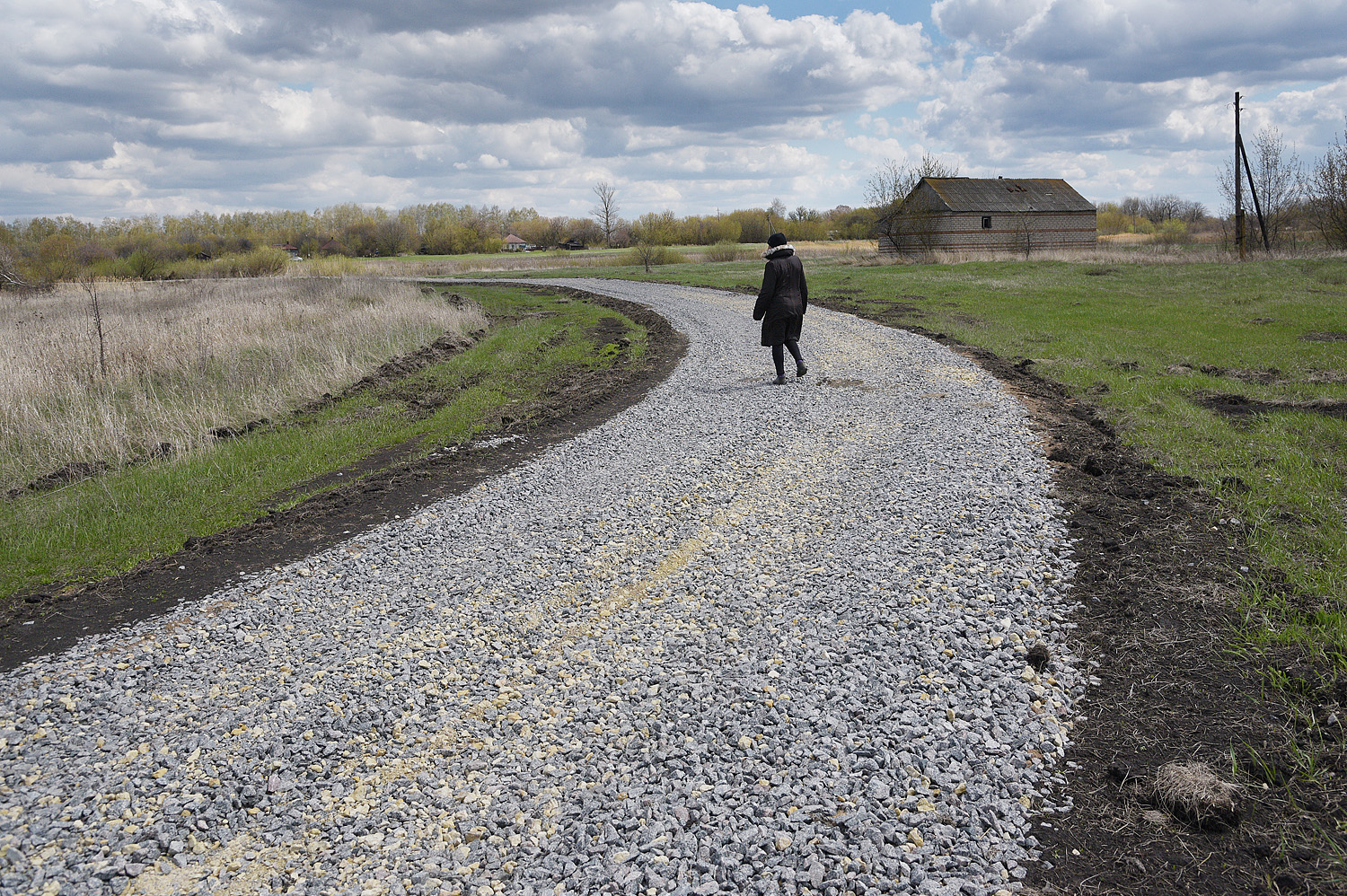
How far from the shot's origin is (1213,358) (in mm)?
14797

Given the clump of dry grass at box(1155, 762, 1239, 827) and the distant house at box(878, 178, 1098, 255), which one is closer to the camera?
the clump of dry grass at box(1155, 762, 1239, 827)

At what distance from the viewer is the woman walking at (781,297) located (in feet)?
43.4

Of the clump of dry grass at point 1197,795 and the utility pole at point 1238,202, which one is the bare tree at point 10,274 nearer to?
the clump of dry grass at point 1197,795

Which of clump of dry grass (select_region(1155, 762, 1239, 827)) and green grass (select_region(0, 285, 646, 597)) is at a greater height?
green grass (select_region(0, 285, 646, 597))

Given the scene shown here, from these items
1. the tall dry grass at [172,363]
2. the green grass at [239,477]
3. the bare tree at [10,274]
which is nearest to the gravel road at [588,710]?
the green grass at [239,477]

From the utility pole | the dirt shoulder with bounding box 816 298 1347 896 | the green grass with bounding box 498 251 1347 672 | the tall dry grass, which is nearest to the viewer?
the dirt shoulder with bounding box 816 298 1347 896

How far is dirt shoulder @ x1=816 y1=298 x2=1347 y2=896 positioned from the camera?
3541 millimetres

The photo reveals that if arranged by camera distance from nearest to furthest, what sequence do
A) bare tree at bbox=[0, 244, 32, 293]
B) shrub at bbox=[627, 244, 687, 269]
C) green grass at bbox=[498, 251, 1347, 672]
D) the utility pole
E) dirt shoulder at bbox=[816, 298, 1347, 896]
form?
1. dirt shoulder at bbox=[816, 298, 1347, 896]
2. green grass at bbox=[498, 251, 1347, 672]
3. bare tree at bbox=[0, 244, 32, 293]
4. the utility pole
5. shrub at bbox=[627, 244, 687, 269]

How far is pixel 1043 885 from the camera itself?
3.51 m

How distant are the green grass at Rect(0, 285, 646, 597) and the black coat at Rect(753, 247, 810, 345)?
4739 millimetres

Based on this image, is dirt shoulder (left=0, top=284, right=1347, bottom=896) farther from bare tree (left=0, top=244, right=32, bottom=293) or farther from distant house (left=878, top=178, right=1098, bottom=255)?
distant house (left=878, top=178, right=1098, bottom=255)

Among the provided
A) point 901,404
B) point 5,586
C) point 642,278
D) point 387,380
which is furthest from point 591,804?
point 642,278

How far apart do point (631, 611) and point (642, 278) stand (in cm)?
3762

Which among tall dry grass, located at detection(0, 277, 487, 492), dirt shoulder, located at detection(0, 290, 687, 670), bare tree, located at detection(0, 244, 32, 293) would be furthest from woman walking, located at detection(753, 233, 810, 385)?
bare tree, located at detection(0, 244, 32, 293)
